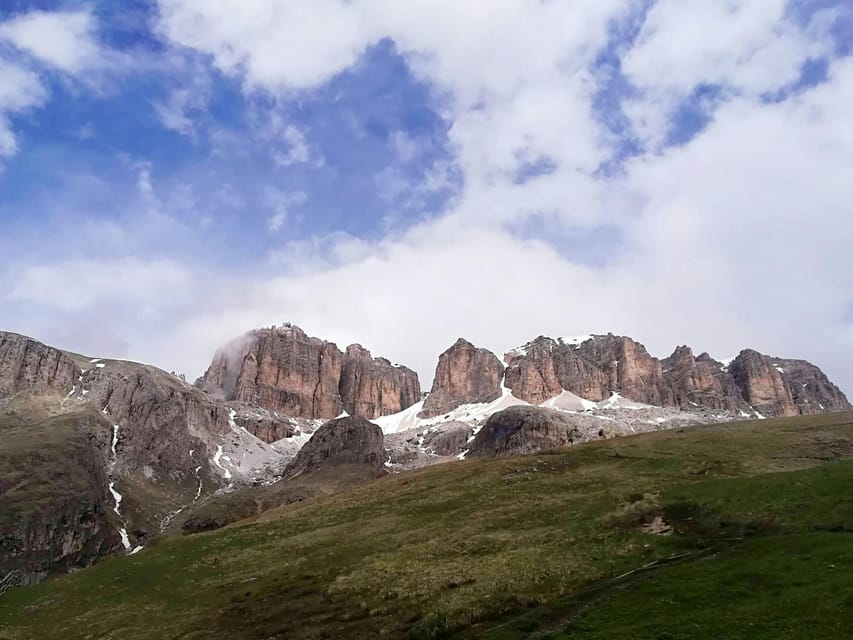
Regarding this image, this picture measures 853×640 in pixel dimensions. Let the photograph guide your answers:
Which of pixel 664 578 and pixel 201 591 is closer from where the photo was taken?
pixel 664 578

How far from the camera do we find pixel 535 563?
44188 mm

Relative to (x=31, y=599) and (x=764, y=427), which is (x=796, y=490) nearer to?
(x=764, y=427)

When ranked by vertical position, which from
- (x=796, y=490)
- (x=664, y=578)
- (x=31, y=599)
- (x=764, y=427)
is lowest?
(x=31, y=599)

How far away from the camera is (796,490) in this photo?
165 feet

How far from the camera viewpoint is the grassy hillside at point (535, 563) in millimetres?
31656

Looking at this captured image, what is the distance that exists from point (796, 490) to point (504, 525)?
80.1 ft

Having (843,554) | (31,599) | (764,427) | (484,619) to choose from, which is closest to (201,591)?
(31,599)

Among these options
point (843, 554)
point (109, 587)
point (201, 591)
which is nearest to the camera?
point (843, 554)

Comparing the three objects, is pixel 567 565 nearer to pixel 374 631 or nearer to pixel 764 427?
pixel 374 631

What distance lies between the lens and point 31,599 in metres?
65.7

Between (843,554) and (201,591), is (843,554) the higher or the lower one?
the higher one

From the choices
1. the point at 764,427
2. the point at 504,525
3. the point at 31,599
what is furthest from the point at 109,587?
the point at 764,427

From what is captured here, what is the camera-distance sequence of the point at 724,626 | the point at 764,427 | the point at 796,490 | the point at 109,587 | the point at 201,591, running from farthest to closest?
the point at 764,427 → the point at 109,587 → the point at 201,591 → the point at 796,490 → the point at 724,626

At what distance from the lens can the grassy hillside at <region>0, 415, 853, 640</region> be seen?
31.7 m
